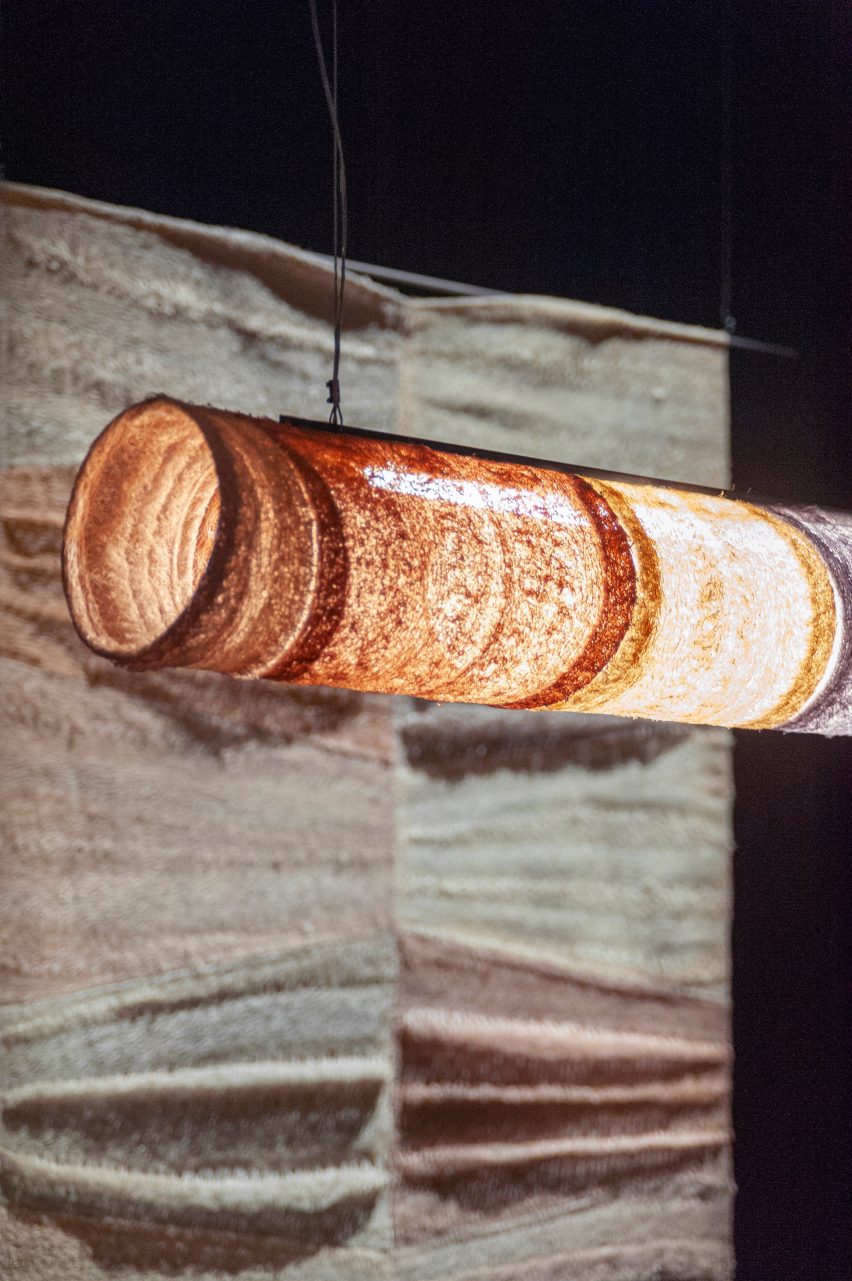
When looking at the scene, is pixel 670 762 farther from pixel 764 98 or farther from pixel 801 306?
pixel 764 98

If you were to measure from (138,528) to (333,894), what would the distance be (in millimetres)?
1134

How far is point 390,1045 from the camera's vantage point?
188 cm

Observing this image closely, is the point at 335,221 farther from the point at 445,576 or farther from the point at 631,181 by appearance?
the point at 631,181

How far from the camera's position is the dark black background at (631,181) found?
1.71 meters

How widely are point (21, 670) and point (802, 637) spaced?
1190 millimetres

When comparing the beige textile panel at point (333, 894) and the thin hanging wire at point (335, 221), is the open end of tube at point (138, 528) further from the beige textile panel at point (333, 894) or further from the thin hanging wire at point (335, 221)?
the beige textile panel at point (333, 894)

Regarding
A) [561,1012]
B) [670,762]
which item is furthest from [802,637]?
[561,1012]

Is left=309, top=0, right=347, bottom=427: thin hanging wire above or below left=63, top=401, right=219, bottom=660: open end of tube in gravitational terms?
above

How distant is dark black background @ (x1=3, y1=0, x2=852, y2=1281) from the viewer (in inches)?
67.1

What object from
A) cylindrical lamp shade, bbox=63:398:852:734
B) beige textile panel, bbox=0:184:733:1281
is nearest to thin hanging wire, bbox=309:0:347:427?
cylindrical lamp shade, bbox=63:398:852:734

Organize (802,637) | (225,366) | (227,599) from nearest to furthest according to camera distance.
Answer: (227,599) → (802,637) → (225,366)

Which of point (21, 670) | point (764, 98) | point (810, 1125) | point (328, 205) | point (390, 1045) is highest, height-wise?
point (764, 98)

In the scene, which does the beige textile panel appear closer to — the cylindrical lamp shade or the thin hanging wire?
the thin hanging wire

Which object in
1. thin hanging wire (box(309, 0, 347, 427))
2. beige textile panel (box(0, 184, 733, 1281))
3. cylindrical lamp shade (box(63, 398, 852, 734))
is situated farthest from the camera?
beige textile panel (box(0, 184, 733, 1281))
